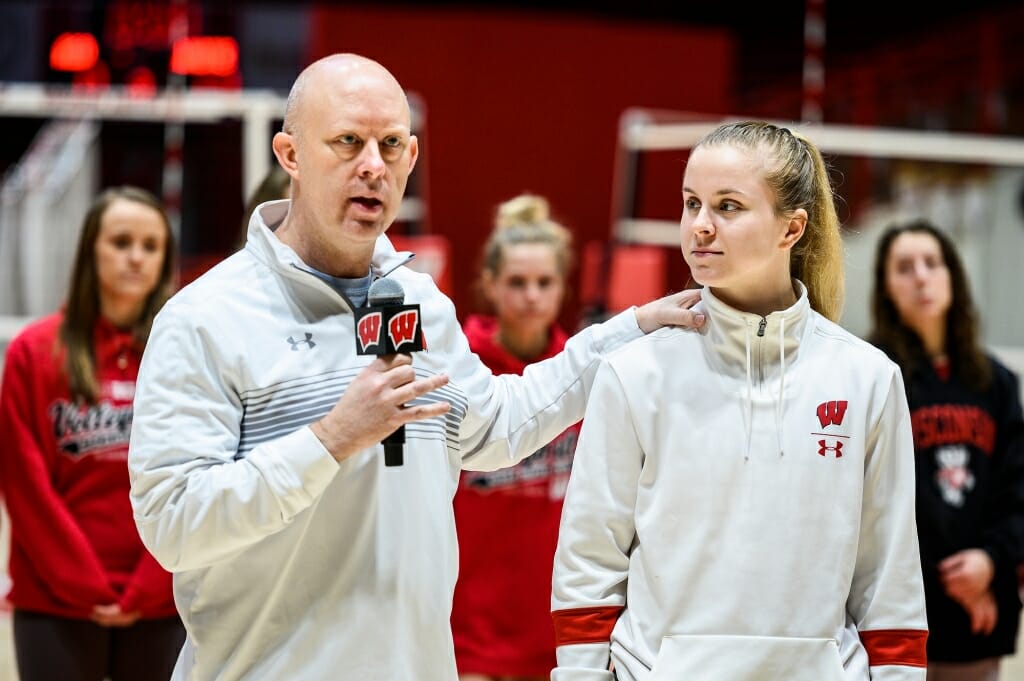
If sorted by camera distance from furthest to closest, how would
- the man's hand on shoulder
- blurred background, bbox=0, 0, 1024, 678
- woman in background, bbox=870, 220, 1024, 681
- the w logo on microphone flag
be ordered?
blurred background, bbox=0, 0, 1024, 678
woman in background, bbox=870, 220, 1024, 681
the man's hand on shoulder
the w logo on microphone flag

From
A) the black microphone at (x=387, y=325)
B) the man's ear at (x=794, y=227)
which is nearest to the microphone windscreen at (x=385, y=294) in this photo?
the black microphone at (x=387, y=325)

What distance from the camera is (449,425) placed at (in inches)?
91.5

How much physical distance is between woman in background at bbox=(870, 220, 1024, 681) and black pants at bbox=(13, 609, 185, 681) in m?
2.09

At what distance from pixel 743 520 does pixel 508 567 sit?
189 centimetres

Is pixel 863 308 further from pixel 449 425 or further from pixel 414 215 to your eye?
pixel 449 425

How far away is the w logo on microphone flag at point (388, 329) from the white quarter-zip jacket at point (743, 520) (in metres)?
0.46

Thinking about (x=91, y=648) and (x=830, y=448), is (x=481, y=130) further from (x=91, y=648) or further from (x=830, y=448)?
(x=830, y=448)

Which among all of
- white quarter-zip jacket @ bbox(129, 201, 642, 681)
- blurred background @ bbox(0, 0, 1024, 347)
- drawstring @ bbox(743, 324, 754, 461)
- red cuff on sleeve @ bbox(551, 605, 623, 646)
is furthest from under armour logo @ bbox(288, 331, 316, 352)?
blurred background @ bbox(0, 0, 1024, 347)

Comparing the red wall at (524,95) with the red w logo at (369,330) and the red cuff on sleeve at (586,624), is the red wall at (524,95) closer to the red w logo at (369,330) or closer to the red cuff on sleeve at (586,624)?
the red cuff on sleeve at (586,624)

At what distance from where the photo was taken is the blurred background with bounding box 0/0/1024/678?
7121 millimetres

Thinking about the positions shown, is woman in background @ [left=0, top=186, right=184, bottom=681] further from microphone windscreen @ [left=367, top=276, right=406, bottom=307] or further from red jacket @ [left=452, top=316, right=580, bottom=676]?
microphone windscreen @ [left=367, top=276, right=406, bottom=307]

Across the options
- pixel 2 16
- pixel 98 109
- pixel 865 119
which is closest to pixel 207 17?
pixel 2 16

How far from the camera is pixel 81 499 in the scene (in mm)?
3502

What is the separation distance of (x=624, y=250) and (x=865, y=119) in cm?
418
